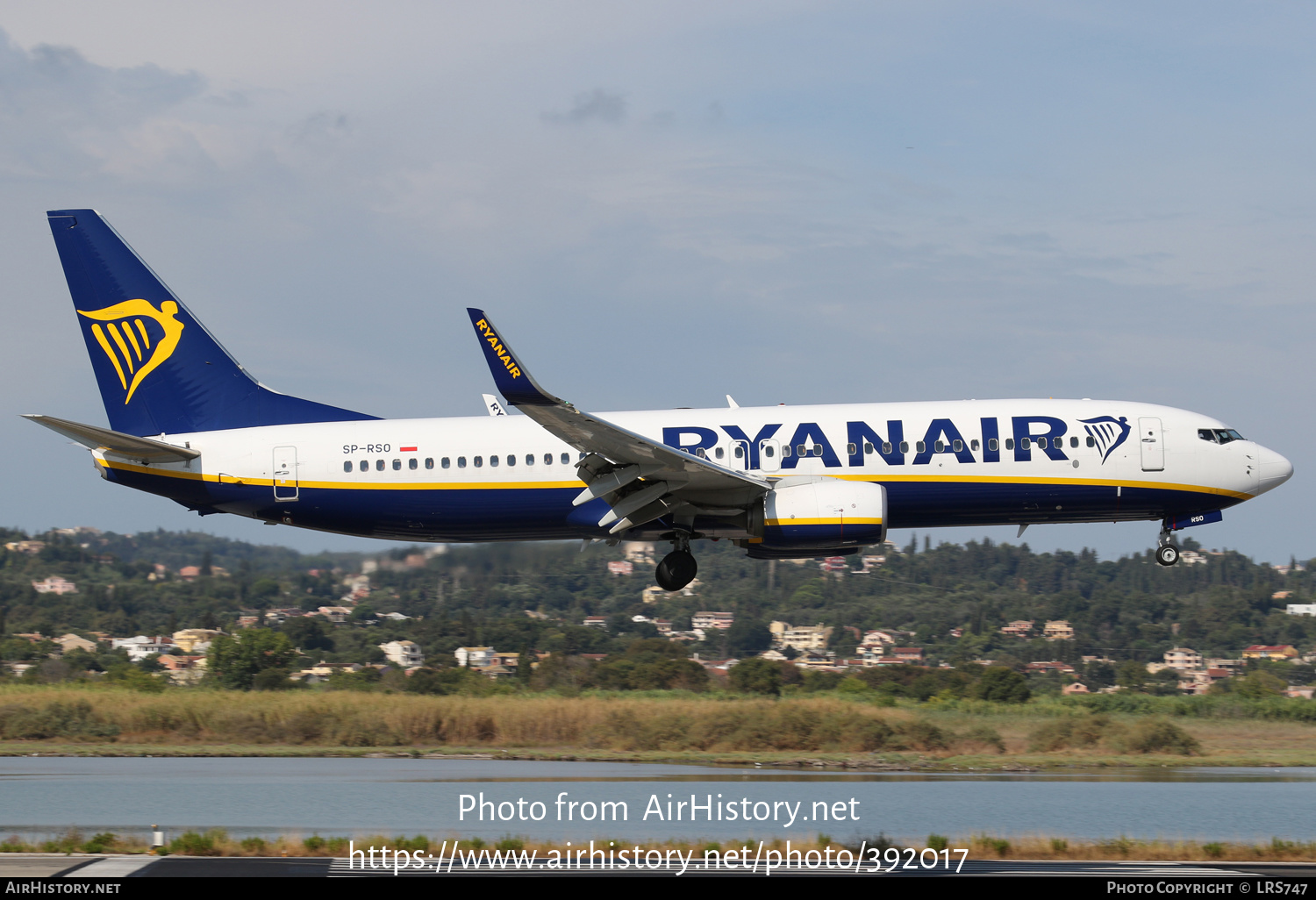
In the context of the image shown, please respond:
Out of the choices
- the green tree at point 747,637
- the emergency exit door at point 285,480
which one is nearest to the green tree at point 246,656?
the emergency exit door at point 285,480

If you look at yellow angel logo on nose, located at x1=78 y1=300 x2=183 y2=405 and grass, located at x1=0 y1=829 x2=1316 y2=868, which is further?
yellow angel logo on nose, located at x1=78 y1=300 x2=183 y2=405

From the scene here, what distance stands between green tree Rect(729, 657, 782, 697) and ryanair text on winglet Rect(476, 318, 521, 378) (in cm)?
2442

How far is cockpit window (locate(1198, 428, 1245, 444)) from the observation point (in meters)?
31.0

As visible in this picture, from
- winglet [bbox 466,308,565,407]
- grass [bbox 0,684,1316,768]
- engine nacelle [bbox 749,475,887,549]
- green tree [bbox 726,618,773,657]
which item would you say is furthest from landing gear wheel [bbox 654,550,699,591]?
green tree [bbox 726,618,773,657]

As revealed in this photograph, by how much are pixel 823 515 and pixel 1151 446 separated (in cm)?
850

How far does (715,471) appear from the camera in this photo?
91.7ft

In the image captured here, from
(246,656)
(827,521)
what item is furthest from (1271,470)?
(246,656)

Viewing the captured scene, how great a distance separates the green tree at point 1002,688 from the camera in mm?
48416

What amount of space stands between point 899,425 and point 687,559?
19.6 feet

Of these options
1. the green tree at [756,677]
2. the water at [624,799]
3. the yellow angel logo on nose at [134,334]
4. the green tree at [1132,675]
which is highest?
the yellow angel logo on nose at [134,334]

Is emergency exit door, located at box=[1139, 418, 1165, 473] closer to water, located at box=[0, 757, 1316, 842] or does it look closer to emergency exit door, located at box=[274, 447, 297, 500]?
water, located at box=[0, 757, 1316, 842]

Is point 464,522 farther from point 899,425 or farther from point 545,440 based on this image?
point 899,425

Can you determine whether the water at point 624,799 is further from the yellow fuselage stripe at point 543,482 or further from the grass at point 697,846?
the yellow fuselage stripe at point 543,482
